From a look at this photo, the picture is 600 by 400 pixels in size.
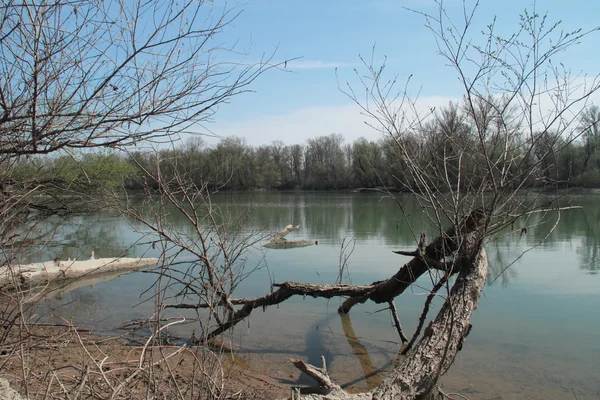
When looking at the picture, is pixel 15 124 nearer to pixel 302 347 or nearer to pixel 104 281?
pixel 302 347

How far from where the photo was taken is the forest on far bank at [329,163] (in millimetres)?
4078

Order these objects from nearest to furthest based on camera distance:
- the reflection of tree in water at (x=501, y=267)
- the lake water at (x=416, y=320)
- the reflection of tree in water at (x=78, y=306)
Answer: the lake water at (x=416, y=320)
the reflection of tree in water at (x=78, y=306)
the reflection of tree in water at (x=501, y=267)

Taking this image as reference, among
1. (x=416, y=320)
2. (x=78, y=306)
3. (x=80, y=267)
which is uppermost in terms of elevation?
(x=80, y=267)

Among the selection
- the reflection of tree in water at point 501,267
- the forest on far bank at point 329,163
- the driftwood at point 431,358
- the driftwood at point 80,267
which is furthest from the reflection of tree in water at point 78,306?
the reflection of tree in water at point 501,267

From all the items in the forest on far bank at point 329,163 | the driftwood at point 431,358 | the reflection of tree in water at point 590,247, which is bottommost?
the reflection of tree in water at point 590,247

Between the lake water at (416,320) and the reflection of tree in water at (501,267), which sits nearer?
the lake water at (416,320)

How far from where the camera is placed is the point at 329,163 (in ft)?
232

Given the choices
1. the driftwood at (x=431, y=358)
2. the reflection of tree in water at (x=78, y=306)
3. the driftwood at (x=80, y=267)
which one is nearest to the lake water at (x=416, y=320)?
the reflection of tree in water at (x=78, y=306)

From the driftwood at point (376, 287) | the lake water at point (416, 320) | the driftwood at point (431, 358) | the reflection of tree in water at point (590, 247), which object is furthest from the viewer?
the reflection of tree in water at point (590, 247)

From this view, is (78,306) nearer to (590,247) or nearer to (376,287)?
(376,287)

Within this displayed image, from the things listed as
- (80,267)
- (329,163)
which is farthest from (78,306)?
(329,163)

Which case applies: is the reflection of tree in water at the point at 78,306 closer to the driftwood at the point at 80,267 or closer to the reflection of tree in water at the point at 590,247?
the driftwood at the point at 80,267

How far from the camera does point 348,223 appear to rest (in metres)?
23.5

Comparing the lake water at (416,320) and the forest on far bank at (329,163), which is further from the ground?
the forest on far bank at (329,163)
